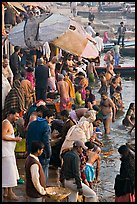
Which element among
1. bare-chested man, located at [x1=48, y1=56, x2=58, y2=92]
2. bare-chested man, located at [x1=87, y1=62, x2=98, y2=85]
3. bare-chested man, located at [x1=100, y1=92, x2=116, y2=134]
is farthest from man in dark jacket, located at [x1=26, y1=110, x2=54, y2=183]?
bare-chested man, located at [x1=87, y1=62, x2=98, y2=85]

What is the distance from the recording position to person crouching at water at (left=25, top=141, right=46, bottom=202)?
30.6 ft

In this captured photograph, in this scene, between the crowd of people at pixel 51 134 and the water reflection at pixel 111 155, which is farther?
the water reflection at pixel 111 155

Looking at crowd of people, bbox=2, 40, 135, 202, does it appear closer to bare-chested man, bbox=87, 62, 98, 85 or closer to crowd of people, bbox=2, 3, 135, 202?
crowd of people, bbox=2, 3, 135, 202

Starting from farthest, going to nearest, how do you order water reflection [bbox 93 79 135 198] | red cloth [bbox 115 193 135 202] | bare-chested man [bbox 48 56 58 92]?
bare-chested man [bbox 48 56 58 92] → water reflection [bbox 93 79 135 198] → red cloth [bbox 115 193 135 202]

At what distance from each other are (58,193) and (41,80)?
6558 mm

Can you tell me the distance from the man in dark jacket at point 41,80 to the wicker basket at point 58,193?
6345 mm

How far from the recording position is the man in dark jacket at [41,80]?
1620cm

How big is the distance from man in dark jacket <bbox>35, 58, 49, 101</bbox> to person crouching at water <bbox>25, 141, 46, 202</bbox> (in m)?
6.83

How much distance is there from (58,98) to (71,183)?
7.38 m

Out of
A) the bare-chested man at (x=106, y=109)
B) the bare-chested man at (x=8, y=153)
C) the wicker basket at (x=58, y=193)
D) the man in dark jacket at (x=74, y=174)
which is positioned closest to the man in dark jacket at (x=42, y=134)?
the bare-chested man at (x=8, y=153)

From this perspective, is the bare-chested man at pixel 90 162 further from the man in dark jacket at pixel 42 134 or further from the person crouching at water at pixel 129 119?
the person crouching at water at pixel 129 119

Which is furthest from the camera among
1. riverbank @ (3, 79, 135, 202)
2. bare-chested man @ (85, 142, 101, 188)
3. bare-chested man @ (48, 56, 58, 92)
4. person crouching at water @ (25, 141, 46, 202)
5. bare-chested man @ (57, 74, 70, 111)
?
bare-chested man @ (48, 56, 58, 92)

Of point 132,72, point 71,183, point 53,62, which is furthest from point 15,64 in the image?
point 132,72

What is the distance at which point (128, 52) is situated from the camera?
3494 cm
